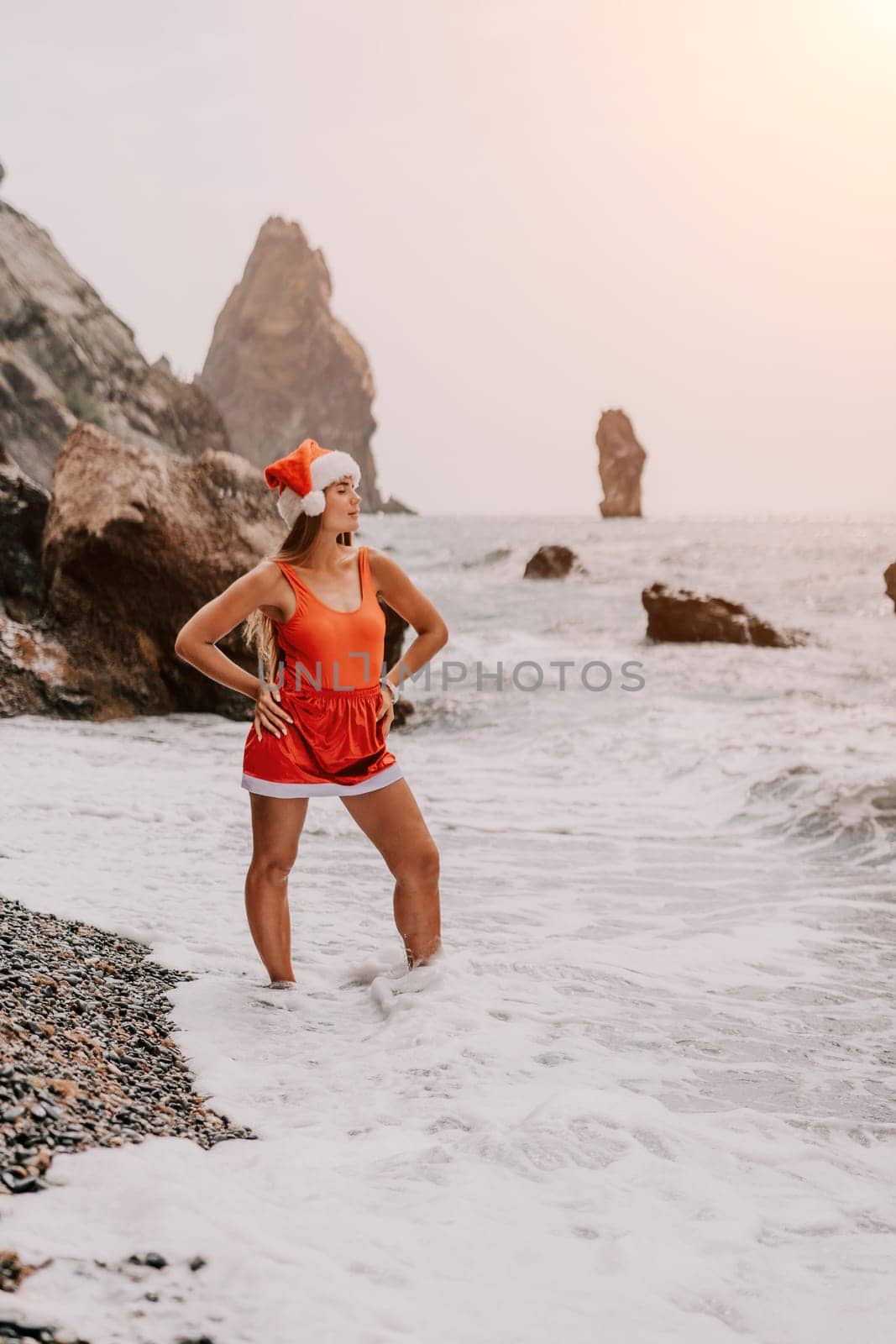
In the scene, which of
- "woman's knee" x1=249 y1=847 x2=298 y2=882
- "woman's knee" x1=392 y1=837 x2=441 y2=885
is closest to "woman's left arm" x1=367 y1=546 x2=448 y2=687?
"woman's knee" x1=392 y1=837 x2=441 y2=885

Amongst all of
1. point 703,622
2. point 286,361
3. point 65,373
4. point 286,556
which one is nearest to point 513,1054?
point 286,556

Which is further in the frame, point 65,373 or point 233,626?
point 65,373

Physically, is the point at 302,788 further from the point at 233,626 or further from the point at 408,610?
the point at 408,610

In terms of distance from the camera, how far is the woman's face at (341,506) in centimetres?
385

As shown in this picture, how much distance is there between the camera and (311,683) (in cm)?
381

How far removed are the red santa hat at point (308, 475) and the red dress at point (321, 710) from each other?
20cm

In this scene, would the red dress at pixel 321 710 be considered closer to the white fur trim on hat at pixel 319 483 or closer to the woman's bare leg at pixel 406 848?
the woman's bare leg at pixel 406 848

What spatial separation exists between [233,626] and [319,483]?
545 millimetres

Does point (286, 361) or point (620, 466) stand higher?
point (286, 361)

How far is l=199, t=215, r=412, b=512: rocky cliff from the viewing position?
7210 inches

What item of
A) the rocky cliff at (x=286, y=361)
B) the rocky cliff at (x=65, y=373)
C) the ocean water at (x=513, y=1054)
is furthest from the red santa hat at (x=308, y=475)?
the rocky cliff at (x=286, y=361)

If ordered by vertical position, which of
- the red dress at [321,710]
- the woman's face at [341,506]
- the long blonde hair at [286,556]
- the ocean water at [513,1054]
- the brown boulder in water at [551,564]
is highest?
the brown boulder in water at [551,564]

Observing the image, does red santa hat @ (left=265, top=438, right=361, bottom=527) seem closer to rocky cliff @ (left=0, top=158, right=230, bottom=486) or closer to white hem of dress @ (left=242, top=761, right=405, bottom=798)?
white hem of dress @ (left=242, top=761, right=405, bottom=798)

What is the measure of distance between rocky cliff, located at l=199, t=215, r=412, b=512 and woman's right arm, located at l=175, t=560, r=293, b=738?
179 meters
